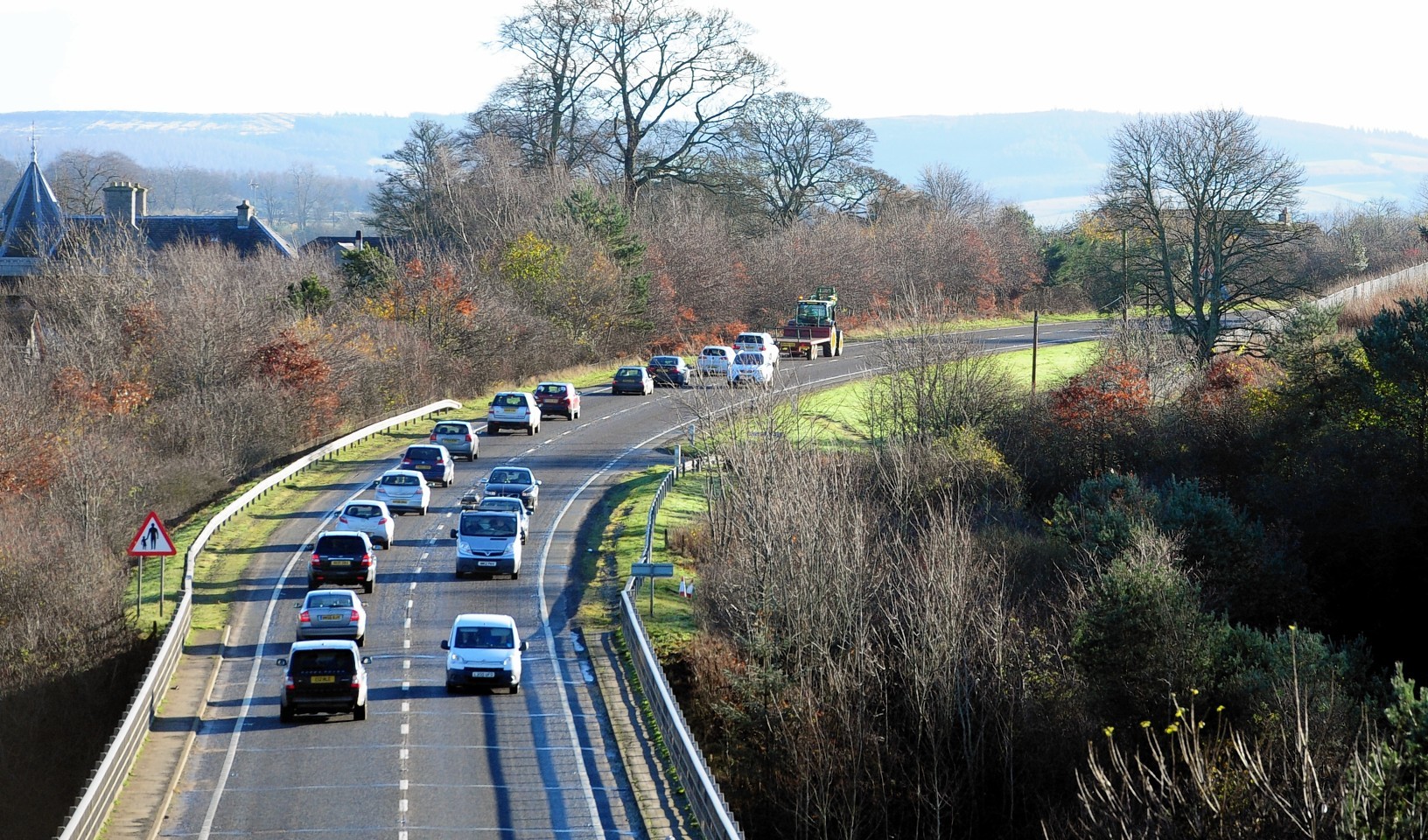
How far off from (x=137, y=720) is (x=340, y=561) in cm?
1060

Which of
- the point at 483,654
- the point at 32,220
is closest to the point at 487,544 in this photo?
the point at 483,654

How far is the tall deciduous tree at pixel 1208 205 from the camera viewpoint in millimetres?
58531

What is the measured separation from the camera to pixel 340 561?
3403 centimetres

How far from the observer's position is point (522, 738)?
2519cm

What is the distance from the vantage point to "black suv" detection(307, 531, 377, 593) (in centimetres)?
3403

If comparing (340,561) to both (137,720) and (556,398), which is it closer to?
(137,720)

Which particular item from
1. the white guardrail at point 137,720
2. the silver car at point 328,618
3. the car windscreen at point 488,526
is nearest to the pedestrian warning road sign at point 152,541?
the white guardrail at point 137,720

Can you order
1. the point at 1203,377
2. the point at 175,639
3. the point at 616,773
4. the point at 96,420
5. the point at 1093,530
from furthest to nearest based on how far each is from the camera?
the point at 1203,377 → the point at 96,420 → the point at 1093,530 → the point at 175,639 → the point at 616,773

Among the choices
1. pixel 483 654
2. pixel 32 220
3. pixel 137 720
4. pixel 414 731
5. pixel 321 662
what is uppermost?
pixel 32 220

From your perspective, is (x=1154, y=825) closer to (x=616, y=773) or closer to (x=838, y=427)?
(x=616, y=773)

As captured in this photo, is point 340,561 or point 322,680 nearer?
point 322,680

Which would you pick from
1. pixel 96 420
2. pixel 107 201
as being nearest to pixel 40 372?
pixel 96 420

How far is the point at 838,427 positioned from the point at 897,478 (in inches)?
863

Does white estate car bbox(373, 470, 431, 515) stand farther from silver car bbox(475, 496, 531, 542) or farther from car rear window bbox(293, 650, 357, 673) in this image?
car rear window bbox(293, 650, 357, 673)
